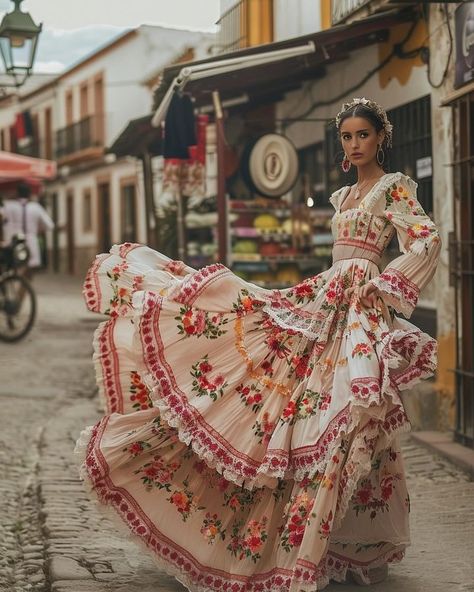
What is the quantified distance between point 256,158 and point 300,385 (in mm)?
6544

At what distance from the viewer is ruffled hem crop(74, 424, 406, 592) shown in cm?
427

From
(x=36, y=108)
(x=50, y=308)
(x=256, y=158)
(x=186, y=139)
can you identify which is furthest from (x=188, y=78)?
(x=36, y=108)

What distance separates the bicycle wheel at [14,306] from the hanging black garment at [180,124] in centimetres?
509

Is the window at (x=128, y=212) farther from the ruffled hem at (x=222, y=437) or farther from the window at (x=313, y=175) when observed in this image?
the ruffled hem at (x=222, y=437)

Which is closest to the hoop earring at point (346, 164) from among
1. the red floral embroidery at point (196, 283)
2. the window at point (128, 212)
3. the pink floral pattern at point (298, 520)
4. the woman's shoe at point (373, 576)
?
the red floral embroidery at point (196, 283)

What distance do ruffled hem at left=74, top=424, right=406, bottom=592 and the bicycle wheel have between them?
10.0 meters

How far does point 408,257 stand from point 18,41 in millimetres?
5577

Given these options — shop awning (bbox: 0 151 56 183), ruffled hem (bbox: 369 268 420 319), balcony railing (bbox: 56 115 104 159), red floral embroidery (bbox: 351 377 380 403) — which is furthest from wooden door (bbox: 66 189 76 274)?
red floral embroidery (bbox: 351 377 380 403)

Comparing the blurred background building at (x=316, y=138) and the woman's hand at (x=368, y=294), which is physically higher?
the blurred background building at (x=316, y=138)

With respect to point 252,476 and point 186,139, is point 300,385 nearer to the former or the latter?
point 252,476

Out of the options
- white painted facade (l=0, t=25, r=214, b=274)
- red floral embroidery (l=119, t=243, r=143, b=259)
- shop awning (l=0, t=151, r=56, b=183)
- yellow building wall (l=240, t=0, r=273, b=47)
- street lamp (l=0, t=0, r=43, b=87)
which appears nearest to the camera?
red floral embroidery (l=119, t=243, r=143, b=259)

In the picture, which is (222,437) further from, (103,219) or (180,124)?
(103,219)

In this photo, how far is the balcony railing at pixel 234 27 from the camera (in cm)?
1384

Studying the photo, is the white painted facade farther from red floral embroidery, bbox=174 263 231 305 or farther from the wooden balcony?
red floral embroidery, bbox=174 263 231 305
